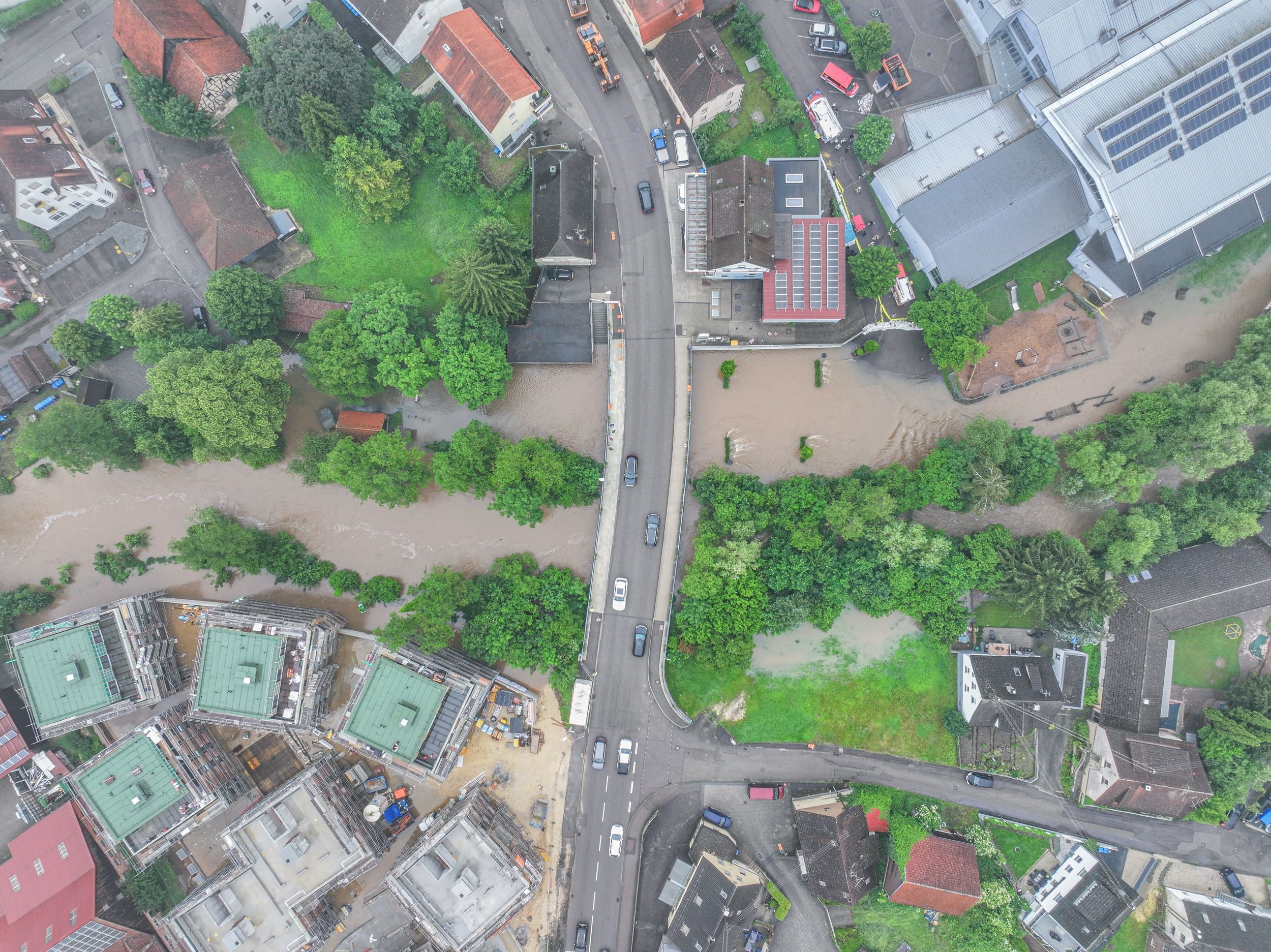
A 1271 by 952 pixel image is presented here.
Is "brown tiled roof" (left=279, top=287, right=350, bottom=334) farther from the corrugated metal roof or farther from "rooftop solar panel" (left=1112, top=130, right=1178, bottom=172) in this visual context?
"rooftop solar panel" (left=1112, top=130, right=1178, bottom=172)

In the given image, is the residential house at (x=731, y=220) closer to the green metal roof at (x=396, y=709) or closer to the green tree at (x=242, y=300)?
the green tree at (x=242, y=300)

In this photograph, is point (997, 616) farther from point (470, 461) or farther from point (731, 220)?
point (470, 461)

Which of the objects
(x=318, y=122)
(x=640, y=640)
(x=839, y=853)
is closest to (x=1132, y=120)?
(x=640, y=640)

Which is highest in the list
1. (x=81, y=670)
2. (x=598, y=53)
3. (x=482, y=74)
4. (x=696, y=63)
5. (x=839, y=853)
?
(x=482, y=74)

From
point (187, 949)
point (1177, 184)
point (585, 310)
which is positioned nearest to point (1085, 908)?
point (1177, 184)


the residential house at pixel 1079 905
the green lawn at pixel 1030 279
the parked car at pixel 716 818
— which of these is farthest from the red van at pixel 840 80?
the residential house at pixel 1079 905

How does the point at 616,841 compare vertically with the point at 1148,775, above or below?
above

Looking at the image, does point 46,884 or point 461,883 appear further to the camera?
point 46,884

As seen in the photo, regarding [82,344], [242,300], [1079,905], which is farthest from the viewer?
[82,344]
